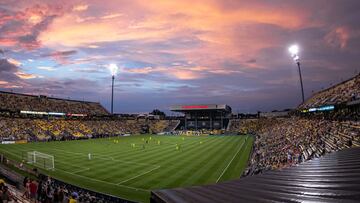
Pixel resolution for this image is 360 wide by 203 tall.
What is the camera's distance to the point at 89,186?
77.4 ft

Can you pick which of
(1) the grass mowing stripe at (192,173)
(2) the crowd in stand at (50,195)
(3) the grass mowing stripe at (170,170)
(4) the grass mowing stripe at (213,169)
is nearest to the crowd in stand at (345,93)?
(4) the grass mowing stripe at (213,169)

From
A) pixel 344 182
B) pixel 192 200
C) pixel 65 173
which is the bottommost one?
pixel 65 173

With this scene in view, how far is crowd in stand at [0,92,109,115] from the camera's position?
3221 inches

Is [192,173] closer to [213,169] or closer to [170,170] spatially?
[170,170]

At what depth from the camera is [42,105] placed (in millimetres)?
90625

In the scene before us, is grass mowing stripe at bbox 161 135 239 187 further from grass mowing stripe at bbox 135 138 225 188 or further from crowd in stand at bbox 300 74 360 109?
crowd in stand at bbox 300 74 360 109

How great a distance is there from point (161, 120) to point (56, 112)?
1864 inches

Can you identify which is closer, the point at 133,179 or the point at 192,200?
the point at 192,200

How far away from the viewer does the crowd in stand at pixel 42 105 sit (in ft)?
268

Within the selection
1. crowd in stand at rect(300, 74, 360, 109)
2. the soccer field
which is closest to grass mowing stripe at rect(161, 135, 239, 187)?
the soccer field

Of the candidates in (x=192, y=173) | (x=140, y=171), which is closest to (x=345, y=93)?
(x=192, y=173)

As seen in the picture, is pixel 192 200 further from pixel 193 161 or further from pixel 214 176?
pixel 193 161

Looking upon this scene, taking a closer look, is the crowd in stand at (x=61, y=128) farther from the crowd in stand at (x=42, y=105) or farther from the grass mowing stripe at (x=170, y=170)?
the grass mowing stripe at (x=170, y=170)

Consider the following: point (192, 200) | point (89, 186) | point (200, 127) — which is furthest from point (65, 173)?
point (200, 127)
